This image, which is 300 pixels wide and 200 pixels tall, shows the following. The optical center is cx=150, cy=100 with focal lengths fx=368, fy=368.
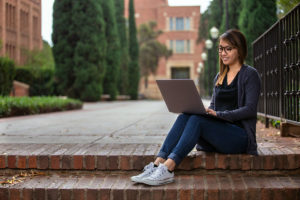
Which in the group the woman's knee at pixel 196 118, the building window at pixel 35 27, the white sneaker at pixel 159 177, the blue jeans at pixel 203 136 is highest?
the building window at pixel 35 27

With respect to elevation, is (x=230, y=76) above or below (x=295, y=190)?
above

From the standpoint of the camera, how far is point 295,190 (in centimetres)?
288

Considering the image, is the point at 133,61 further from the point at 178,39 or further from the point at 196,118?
the point at 196,118

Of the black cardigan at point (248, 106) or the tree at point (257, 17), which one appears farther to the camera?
the tree at point (257, 17)

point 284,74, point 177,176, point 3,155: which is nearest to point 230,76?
point 177,176

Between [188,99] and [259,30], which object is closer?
[188,99]

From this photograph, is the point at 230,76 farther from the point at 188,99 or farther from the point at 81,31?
the point at 81,31

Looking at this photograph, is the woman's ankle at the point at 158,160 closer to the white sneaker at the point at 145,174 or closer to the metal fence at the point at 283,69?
the white sneaker at the point at 145,174

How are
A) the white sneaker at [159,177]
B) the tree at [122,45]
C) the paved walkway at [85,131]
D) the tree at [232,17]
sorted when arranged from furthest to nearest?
the tree at [122,45] < the tree at [232,17] < the paved walkway at [85,131] < the white sneaker at [159,177]

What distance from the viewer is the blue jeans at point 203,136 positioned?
3043 mm

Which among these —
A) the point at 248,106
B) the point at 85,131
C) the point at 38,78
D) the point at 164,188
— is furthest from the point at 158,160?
the point at 38,78

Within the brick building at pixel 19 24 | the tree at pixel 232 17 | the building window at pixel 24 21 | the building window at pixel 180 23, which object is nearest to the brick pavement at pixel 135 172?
the brick building at pixel 19 24

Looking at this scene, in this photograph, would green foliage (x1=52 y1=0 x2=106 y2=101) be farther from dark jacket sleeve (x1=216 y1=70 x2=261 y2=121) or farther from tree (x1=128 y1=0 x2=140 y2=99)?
dark jacket sleeve (x1=216 y1=70 x2=261 y2=121)

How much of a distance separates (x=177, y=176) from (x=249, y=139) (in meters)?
0.70
